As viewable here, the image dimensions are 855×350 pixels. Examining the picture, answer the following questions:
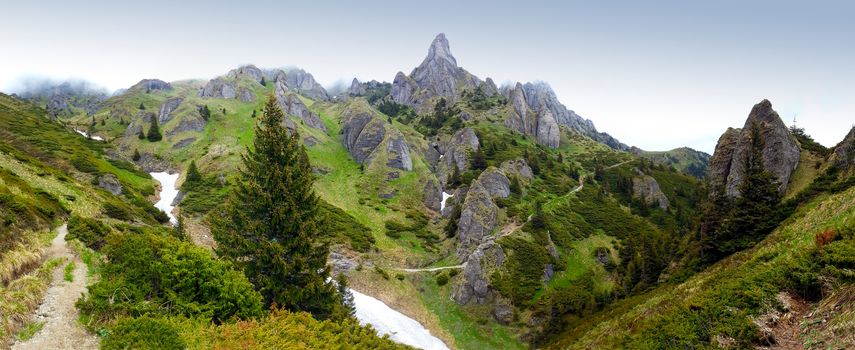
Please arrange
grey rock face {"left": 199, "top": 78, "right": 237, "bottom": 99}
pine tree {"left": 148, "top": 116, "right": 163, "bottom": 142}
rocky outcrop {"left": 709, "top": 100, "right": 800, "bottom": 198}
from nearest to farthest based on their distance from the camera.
Answer: rocky outcrop {"left": 709, "top": 100, "right": 800, "bottom": 198}, pine tree {"left": 148, "top": 116, "right": 163, "bottom": 142}, grey rock face {"left": 199, "top": 78, "right": 237, "bottom": 99}

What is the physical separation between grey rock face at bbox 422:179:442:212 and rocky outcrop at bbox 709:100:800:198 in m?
50.5

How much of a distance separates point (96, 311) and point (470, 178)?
Answer: 3244 inches

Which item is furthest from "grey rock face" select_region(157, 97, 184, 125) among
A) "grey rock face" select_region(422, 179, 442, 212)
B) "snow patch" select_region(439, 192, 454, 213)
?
"snow patch" select_region(439, 192, 454, 213)

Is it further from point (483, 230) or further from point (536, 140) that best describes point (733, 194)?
point (536, 140)

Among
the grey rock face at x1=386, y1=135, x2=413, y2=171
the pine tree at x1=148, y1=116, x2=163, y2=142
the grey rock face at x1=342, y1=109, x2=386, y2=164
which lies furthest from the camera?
the grey rock face at x1=342, y1=109, x2=386, y2=164

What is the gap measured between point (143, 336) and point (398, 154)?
8342cm

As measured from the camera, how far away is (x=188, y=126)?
97125 mm

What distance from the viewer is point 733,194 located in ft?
136

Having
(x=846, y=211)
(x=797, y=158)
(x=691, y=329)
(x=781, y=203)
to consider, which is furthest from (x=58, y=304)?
(x=797, y=158)

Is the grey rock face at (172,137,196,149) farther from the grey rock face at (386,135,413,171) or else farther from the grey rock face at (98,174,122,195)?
the grey rock face at (386,135,413,171)

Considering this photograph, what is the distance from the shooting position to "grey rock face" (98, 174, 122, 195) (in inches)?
2271

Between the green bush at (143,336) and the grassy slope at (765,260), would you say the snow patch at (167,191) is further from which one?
the grassy slope at (765,260)

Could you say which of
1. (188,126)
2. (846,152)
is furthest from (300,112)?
(846,152)

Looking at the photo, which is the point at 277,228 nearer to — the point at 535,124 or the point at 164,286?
the point at 164,286
